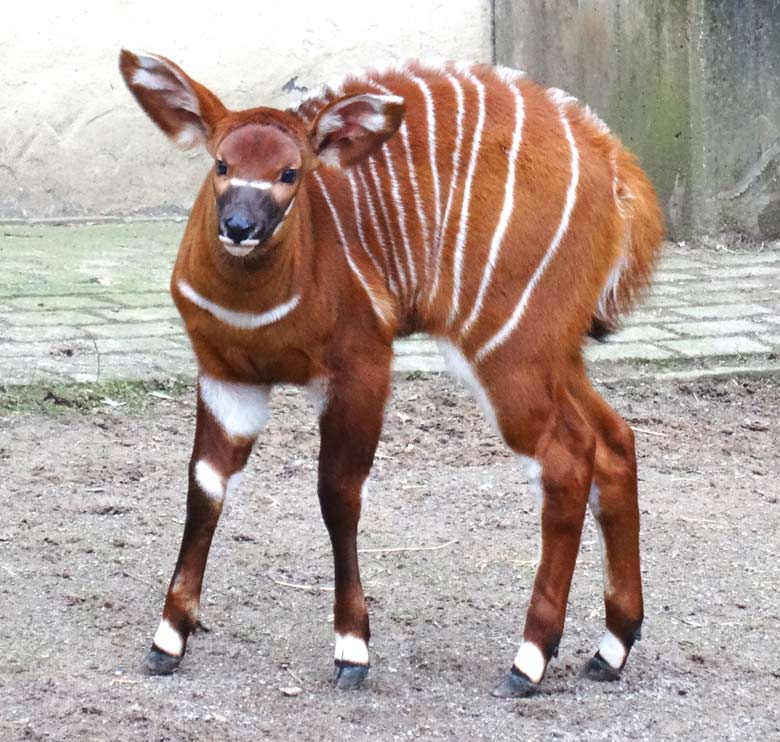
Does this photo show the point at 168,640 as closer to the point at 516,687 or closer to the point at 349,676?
the point at 349,676

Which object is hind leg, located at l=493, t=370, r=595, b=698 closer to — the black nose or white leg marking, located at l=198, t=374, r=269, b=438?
white leg marking, located at l=198, t=374, r=269, b=438

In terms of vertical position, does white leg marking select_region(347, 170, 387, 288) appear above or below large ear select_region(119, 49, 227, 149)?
below

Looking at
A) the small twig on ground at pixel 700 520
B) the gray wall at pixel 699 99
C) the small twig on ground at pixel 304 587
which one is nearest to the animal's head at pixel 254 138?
the small twig on ground at pixel 304 587

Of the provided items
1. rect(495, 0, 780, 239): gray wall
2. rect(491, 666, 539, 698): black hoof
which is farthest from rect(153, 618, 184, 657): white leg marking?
rect(495, 0, 780, 239): gray wall

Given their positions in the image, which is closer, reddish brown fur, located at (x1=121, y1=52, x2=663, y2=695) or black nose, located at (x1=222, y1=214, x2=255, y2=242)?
black nose, located at (x1=222, y1=214, x2=255, y2=242)

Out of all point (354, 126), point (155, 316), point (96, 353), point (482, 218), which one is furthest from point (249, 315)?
point (155, 316)

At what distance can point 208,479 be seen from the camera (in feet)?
12.4

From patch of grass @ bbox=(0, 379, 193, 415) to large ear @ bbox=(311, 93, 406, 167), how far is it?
8.12 feet

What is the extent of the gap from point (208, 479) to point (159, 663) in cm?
46

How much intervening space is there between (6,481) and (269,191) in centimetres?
213

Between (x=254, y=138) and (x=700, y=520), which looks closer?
(x=254, y=138)

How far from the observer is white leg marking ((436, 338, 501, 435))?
12.2ft

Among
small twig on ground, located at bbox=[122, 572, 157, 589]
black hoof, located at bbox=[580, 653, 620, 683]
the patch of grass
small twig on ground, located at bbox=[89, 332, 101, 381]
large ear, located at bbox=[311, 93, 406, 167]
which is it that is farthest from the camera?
small twig on ground, located at bbox=[89, 332, 101, 381]

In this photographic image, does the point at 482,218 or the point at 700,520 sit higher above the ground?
the point at 482,218
